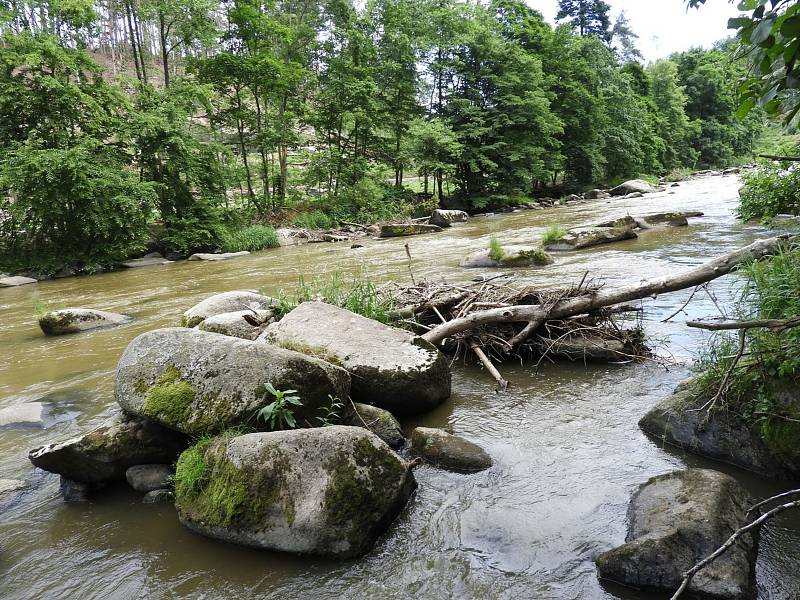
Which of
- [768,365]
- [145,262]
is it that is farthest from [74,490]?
[145,262]

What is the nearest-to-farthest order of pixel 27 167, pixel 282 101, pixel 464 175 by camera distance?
1. pixel 27 167
2. pixel 282 101
3. pixel 464 175

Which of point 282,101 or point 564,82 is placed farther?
point 564,82

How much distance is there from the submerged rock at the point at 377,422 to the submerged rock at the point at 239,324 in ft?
6.72

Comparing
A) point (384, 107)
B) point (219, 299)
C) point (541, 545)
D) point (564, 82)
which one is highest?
point (564, 82)

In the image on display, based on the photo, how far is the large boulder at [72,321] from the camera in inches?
340

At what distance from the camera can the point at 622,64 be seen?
176 ft

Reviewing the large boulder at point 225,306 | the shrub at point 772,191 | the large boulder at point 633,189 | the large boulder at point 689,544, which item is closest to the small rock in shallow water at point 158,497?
the large boulder at point 689,544

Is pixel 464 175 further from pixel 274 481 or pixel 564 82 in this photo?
pixel 274 481

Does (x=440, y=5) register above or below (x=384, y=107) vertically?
above

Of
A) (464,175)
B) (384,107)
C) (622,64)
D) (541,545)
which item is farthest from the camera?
(622,64)

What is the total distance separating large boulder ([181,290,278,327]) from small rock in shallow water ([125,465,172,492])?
10.3ft

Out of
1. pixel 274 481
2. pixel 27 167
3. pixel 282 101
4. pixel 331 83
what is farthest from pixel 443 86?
pixel 274 481

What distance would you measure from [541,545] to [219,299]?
221 inches

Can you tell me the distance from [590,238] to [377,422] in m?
11.0
